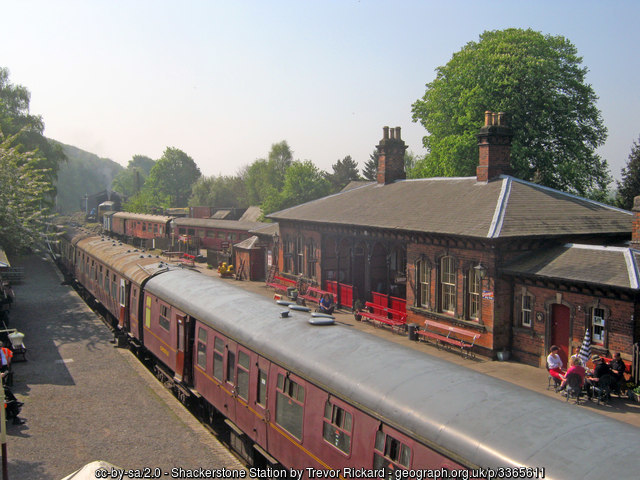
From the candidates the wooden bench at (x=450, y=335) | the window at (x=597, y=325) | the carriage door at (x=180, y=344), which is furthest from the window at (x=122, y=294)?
the window at (x=597, y=325)

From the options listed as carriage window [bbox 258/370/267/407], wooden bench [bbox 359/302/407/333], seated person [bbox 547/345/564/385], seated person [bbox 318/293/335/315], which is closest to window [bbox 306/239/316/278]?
seated person [bbox 318/293/335/315]

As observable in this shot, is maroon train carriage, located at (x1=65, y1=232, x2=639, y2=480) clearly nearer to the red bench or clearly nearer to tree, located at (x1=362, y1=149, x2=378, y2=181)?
the red bench

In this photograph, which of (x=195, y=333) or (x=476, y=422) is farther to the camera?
(x=195, y=333)

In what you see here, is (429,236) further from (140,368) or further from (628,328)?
(140,368)

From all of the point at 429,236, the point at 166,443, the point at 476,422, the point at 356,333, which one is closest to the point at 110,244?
the point at 429,236

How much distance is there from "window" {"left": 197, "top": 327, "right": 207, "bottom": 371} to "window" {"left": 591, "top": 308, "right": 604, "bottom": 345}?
406 inches

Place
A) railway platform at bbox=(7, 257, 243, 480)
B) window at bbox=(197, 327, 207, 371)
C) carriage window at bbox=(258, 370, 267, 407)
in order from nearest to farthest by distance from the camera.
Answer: carriage window at bbox=(258, 370, 267, 407), railway platform at bbox=(7, 257, 243, 480), window at bbox=(197, 327, 207, 371)

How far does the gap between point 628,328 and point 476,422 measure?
10516mm

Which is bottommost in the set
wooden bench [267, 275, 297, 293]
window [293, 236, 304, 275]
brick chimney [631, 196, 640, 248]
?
wooden bench [267, 275, 297, 293]

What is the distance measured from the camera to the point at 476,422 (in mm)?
5188

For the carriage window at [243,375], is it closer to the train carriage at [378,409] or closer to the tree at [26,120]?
the train carriage at [378,409]

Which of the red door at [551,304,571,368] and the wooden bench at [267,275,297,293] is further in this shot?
the wooden bench at [267,275,297,293]

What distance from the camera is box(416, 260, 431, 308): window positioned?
64.5 ft

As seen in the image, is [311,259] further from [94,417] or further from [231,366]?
[231,366]
